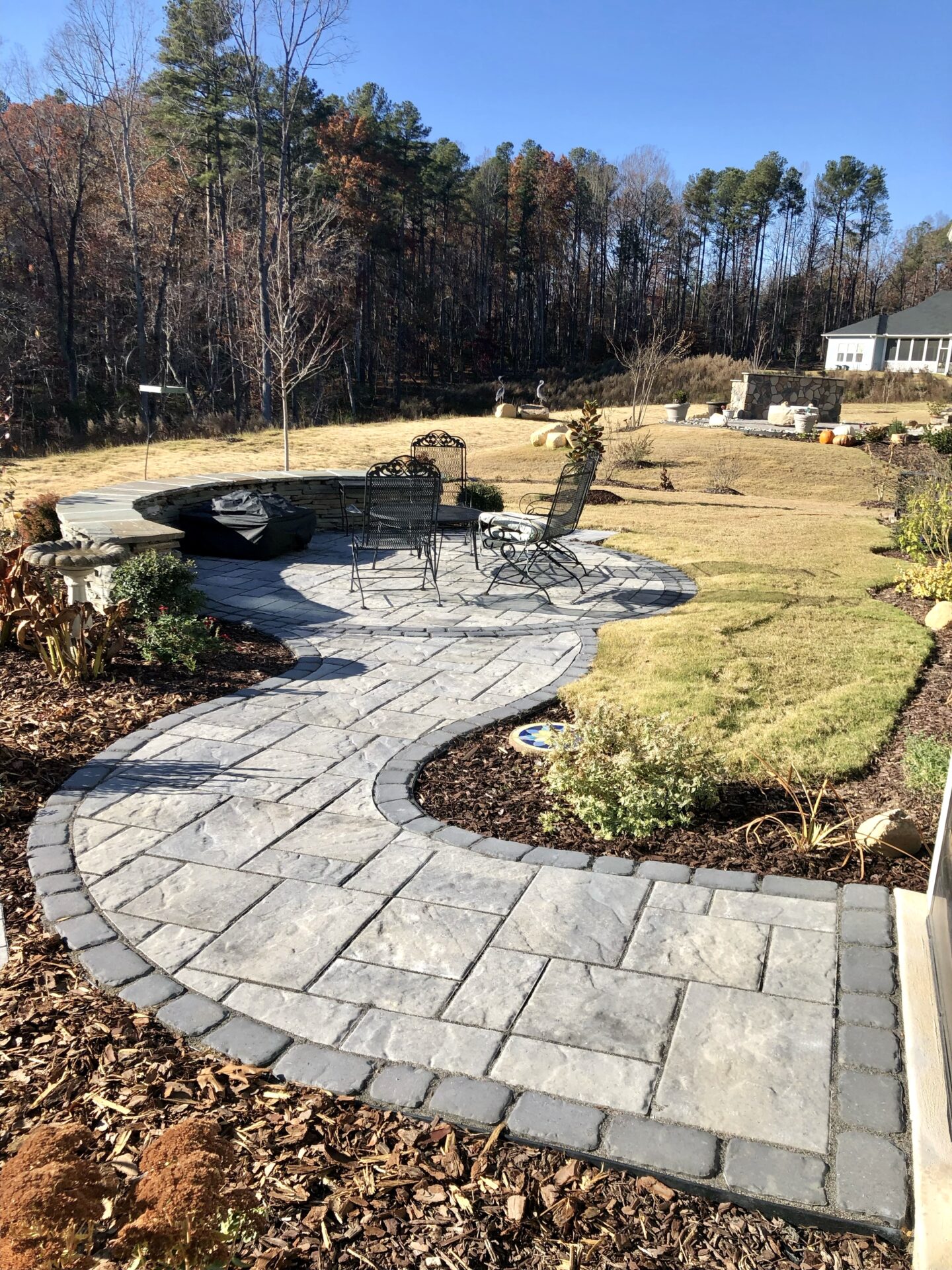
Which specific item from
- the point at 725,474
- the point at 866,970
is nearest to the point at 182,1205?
the point at 866,970

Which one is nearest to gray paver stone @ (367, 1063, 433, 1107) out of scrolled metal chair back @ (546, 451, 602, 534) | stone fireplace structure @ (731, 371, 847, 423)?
scrolled metal chair back @ (546, 451, 602, 534)

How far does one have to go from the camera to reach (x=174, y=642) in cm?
508

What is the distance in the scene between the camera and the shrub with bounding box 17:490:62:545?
7.23m

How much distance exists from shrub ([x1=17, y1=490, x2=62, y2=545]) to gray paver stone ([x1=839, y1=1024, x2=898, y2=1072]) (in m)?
6.72

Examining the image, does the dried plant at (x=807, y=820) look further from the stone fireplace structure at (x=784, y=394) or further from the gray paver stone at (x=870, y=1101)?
the stone fireplace structure at (x=784, y=394)

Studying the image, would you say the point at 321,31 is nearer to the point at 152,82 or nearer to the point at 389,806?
the point at 152,82

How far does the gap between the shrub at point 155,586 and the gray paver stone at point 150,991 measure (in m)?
3.12

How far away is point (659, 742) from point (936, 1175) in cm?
191

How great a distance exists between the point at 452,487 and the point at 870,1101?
11637 mm

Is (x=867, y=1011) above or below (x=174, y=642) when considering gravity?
below

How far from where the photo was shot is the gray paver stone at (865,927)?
2715mm

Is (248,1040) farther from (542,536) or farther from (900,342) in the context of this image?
(900,342)

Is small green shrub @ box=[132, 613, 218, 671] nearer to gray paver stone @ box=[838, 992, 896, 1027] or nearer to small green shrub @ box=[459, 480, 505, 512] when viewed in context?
gray paver stone @ box=[838, 992, 896, 1027]

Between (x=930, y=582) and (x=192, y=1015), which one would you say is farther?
(x=930, y=582)
